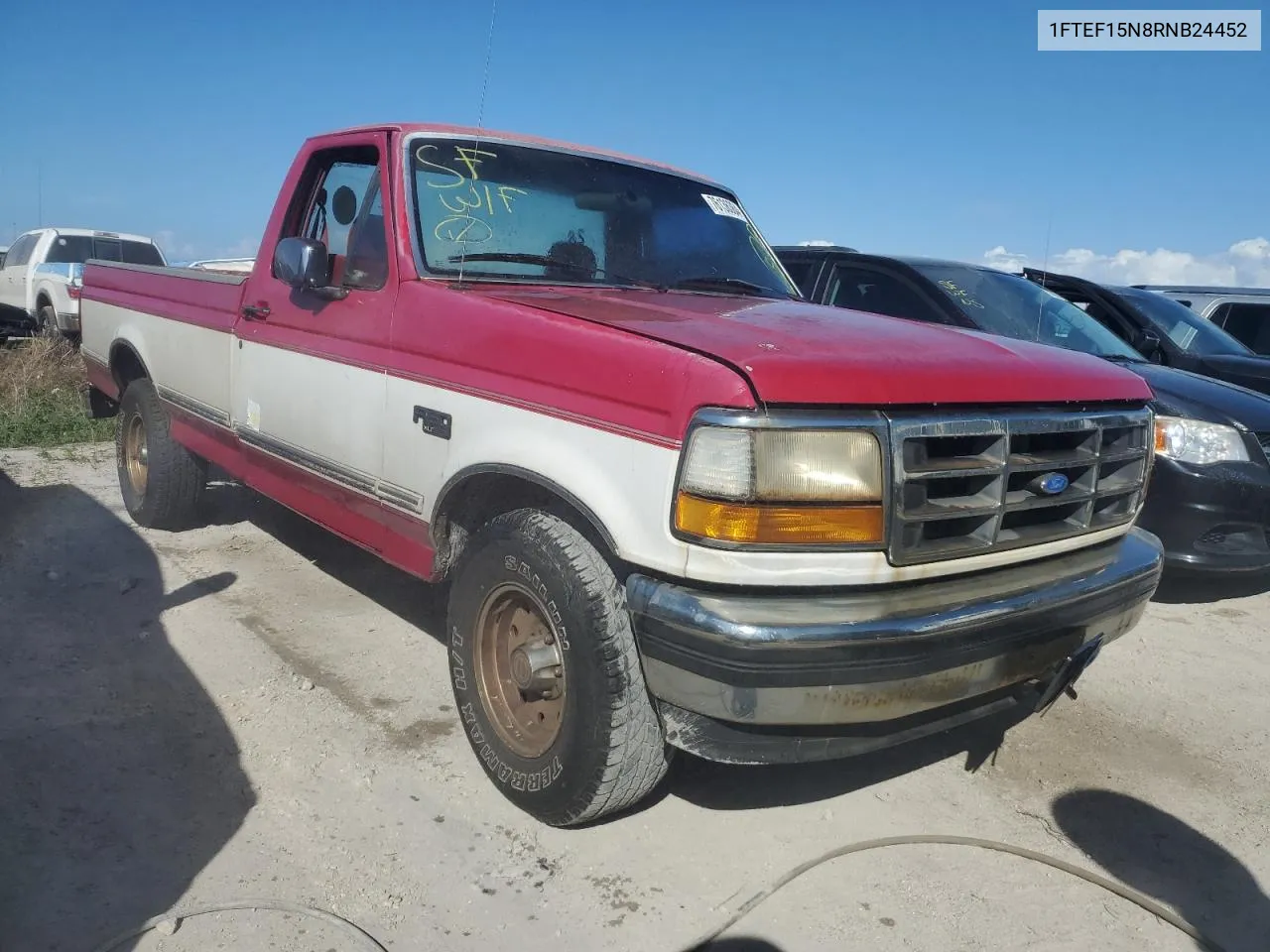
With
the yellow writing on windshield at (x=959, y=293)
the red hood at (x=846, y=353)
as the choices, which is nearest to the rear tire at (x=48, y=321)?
the yellow writing on windshield at (x=959, y=293)

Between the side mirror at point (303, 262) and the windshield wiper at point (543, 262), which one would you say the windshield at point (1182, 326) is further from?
the side mirror at point (303, 262)

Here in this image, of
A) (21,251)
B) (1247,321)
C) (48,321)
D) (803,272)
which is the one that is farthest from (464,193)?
(21,251)

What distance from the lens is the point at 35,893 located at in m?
2.32

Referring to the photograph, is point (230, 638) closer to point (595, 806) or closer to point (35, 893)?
point (35, 893)

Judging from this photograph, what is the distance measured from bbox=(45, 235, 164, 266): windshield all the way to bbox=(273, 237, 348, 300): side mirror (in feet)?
38.7

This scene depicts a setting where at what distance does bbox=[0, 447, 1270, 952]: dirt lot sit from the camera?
2.38 m

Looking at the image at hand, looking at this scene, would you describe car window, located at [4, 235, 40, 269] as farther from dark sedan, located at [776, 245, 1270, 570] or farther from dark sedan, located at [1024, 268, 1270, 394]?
dark sedan, located at [1024, 268, 1270, 394]

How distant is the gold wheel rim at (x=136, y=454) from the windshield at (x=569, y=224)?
2951 mm

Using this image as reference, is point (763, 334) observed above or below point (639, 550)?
above

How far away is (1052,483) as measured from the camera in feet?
8.52

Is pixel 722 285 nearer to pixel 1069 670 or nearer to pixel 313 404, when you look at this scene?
pixel 313 404

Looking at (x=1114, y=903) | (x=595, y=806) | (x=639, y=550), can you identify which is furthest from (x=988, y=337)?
(x=595, y=806)

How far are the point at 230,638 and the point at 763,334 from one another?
105 inches

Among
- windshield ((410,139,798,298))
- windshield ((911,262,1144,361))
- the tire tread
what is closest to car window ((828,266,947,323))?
windshield ((911,262,1144,361))
